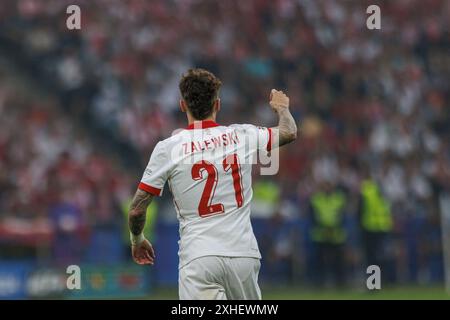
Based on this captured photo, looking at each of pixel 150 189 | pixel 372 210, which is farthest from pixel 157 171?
pixel 372 210

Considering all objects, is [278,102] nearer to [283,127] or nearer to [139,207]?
[283,127]

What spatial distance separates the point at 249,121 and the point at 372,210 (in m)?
3.48

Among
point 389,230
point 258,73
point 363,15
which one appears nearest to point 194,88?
point 389,230

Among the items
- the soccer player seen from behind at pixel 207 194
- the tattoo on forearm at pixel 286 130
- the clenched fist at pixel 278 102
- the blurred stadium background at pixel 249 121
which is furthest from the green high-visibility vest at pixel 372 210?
the soccer player seen from behind at pixel 207 194

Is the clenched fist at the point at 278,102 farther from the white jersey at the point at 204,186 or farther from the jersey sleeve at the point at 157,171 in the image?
the jersey sleeve at the point at 157,171

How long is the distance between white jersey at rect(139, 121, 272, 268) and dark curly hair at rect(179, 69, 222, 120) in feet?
0.39

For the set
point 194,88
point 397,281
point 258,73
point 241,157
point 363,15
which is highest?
point 363,15

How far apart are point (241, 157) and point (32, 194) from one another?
1078 cm

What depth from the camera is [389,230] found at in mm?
17344

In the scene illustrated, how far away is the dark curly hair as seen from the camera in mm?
5703

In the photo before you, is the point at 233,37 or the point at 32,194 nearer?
the point at 32,194

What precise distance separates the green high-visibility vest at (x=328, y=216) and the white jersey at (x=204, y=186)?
35.8ft
